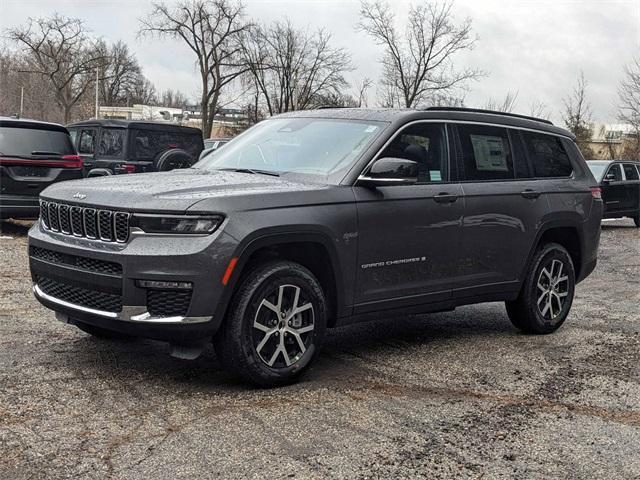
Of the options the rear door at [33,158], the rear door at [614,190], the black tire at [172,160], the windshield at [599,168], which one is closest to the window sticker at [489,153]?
the rear door at [33,158]

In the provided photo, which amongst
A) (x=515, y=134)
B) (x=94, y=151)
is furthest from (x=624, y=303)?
(x=94, y=151)

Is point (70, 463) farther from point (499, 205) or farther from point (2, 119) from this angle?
point (2, 119)

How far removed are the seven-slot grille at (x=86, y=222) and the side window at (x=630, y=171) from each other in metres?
17.3

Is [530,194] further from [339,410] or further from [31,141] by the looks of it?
[31,141]

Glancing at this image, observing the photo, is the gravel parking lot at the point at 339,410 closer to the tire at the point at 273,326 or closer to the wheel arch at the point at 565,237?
the tire at the point at 273,326

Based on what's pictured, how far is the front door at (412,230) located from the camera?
5188 mm

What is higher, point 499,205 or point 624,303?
point 499,205

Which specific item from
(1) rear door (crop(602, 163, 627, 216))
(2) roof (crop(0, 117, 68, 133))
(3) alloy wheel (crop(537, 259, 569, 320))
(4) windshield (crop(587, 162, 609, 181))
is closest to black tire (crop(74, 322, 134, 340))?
(3) alloy wheel (crop(537, 259, 569, 320))

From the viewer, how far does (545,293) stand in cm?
670

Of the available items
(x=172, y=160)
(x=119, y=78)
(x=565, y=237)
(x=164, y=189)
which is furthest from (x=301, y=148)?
(x=119, y=78)

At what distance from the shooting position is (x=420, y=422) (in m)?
4.24

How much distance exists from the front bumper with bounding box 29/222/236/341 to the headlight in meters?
0.04

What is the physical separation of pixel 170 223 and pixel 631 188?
17561mm

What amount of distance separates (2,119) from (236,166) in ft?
23.4
